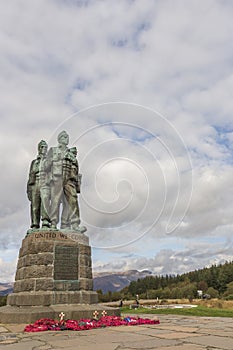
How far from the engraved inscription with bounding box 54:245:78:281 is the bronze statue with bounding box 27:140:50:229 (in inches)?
62.5

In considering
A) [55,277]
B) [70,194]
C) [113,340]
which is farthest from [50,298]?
[113,340]

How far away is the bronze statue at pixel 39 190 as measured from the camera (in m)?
13.9

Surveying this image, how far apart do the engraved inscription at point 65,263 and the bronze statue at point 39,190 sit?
1588 millimetres

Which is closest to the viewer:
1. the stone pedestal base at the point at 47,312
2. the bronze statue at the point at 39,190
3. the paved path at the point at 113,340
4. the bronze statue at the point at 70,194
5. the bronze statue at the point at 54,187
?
the paved path at the point at 113,340

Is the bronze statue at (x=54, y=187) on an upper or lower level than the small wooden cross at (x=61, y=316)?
upper

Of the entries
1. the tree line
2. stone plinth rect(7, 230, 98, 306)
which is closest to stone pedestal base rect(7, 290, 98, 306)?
stone plinth rect(7, 230, 98, 306)

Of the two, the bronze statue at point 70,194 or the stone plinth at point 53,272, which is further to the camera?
the bronze statue at point 70,194

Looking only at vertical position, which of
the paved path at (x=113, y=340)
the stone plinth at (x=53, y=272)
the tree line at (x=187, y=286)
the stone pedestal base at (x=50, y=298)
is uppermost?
the tree line at (x=187, y=286)

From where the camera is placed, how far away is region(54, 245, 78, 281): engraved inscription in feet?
40.1

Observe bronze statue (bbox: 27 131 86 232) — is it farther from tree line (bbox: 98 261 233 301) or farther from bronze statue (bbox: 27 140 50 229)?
tree line (bbox: 98 261 233 301)

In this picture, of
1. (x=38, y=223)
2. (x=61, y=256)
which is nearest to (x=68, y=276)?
(x=61, y=256)

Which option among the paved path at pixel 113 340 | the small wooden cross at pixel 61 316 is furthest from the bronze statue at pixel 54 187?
the paved path at pixel 113 340

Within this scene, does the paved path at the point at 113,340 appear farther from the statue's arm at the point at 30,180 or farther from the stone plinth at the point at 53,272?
the statue's arm at the point at 30,180

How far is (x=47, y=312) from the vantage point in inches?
402
